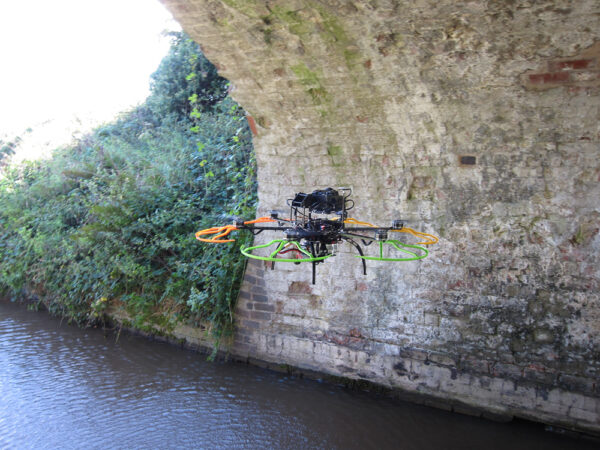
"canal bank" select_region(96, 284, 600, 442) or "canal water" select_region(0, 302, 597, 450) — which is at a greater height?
"canal bank" select_region(96, 284, 600, 442)

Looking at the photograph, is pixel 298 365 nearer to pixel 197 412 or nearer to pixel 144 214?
pixel 197 412

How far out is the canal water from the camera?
12.2 feet

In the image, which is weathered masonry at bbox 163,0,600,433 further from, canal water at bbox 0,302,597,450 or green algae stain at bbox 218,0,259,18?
canal water at bbox 0,302,597,450

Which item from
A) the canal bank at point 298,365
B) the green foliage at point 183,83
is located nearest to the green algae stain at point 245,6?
the canal bank at point 298,365

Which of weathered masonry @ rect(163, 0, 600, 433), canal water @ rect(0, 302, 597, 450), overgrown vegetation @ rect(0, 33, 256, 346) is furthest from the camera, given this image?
overgrown vegetation @ rect(0, 33, 256, 346)

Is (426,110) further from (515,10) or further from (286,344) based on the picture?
(286,344)

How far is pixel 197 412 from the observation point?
4156 mm

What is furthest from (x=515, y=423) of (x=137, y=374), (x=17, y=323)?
(x=17, y=323)

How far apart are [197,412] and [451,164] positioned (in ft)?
9.93

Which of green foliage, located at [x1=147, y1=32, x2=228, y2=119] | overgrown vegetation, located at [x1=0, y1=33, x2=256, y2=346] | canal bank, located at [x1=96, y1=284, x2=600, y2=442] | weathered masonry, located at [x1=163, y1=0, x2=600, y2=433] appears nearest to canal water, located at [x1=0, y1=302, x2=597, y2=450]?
canal bank, located at [x1=96, y1=284, x2=600, y2=442]

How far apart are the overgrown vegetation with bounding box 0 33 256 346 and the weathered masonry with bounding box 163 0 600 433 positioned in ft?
4.76

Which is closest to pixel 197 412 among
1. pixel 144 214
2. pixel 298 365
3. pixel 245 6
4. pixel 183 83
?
pixel 298 365

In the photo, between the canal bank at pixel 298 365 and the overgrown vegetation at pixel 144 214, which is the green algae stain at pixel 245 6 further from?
the canal bank at pixel 298 365

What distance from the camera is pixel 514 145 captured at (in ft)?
11.4
